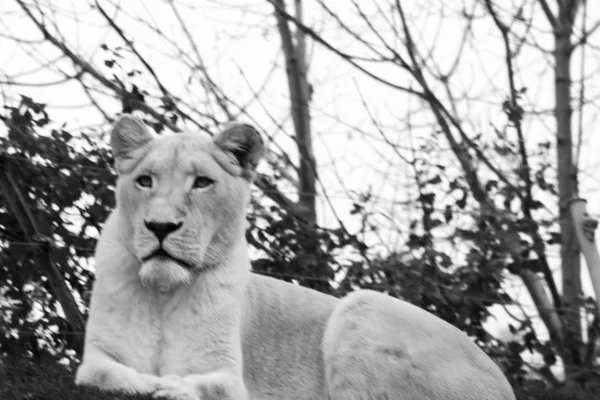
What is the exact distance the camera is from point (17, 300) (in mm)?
8234

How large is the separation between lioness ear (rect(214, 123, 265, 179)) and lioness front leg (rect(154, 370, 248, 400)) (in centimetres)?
88

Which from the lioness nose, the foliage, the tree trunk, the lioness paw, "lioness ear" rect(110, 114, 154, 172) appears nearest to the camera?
the lioness paw

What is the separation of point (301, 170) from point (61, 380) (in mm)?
5800

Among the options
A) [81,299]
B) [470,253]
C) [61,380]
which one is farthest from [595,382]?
[61,380]

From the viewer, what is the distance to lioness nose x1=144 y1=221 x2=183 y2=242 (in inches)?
198

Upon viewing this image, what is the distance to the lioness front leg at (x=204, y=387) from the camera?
4.86 metres

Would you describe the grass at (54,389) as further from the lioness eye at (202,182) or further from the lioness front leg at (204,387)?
the lioness eye at (202,182)

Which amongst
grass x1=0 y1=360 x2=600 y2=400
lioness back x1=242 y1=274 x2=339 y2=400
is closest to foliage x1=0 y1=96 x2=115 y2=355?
grass x1=0 y1=360 x2=600 y2=400

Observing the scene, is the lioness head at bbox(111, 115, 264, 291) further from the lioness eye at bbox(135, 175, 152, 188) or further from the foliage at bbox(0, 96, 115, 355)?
the foliage at bbox(0, 96, 115, 355)

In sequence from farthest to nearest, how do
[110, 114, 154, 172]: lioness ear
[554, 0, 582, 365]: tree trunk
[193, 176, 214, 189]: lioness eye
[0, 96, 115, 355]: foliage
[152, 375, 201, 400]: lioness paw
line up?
[554, 0, 582, 365]: tree trunk
[0, 96, 115, 355]: foliage
[110, 114, 154, 172]: lioness ear
[193, 176, 214, 189]: lioness eye
[152, 375, 201, 400]: lioness paw

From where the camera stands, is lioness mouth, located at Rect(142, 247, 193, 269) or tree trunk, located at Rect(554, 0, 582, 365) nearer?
lioness mouth, located at Rect(142, 247, 193, 269)

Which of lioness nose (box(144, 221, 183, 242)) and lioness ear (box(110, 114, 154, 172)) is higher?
lioness ear (box(110, 114, 154, 172))

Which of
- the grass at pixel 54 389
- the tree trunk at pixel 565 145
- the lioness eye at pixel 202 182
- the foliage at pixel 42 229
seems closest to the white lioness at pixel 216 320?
the lioness eye at pixel 202 182

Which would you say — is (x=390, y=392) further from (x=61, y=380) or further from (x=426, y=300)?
(x=426, y=300)
